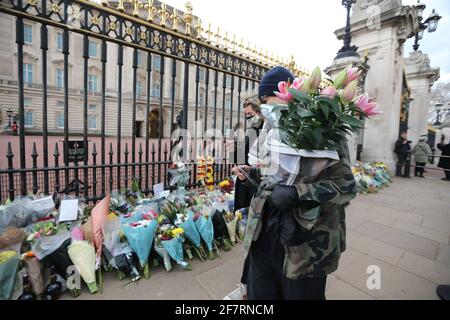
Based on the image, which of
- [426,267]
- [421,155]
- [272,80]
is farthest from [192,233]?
[421,155]

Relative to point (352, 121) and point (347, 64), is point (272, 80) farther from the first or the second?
point (347, 64)

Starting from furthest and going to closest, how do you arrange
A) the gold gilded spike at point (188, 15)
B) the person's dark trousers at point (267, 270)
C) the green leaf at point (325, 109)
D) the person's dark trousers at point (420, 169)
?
the person's dark trousers at point (420, 169) → the gold gilded spike at point (188, 15) → the person's dark trousers at point (267, 270) → the green leaf at point (325, 109)

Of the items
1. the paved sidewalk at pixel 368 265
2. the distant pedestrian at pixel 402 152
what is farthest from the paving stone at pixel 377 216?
the distant pedestrian at pixel 402 152

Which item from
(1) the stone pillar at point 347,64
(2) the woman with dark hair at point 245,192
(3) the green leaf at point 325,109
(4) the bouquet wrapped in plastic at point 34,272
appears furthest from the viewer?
(1) the stone pillar at point 347,64

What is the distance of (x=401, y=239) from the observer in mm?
3738

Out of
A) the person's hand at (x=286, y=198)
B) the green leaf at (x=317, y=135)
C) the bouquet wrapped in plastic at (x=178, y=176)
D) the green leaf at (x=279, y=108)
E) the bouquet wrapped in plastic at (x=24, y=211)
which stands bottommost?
the bouquet wrapped in plastic at (x=24, y=211)

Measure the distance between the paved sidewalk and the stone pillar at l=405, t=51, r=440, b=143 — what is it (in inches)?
567

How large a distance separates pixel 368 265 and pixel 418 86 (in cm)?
1826

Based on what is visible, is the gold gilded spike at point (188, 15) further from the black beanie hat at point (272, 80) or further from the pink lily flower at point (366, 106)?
the pink lily flower at point (366, 106)

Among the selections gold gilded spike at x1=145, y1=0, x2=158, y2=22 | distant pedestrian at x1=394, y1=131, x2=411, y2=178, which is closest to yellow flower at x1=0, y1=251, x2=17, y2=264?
gold gilded spike at x1=145, y1=0, x2=158, y2=22

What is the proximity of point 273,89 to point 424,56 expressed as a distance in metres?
19.5

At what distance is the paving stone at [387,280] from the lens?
7.82 ft

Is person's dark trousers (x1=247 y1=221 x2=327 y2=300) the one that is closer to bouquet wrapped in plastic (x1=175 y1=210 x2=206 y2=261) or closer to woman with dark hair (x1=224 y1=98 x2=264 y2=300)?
woman with dark hair (x1=224 y1=98 x2=264 y2=300)

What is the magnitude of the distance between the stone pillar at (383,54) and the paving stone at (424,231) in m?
5.60
